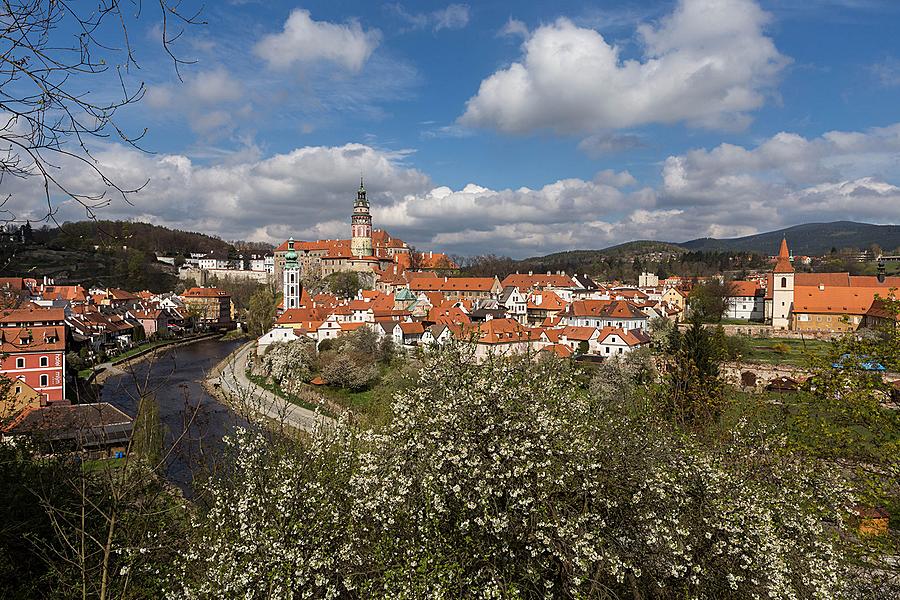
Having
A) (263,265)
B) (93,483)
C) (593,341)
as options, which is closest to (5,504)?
(93,483)

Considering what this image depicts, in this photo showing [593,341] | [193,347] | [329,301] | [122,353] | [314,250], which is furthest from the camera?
[314,250]

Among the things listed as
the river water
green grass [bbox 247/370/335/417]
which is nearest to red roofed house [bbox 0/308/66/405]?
the river water

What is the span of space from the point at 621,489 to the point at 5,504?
6219 millimetres

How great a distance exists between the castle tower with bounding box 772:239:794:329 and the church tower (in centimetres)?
5420

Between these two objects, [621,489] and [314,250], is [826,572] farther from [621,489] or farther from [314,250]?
[314,250]

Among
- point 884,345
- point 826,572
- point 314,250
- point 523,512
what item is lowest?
point 826,572

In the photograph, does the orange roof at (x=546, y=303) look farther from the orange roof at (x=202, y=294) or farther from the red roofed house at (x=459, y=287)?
the orange roof at (x=202, y=294)

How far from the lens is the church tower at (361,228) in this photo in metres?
82.3

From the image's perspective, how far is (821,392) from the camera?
668 centimetres

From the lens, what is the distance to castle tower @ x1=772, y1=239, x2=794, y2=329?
46.5m

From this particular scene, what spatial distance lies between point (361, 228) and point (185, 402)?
75.4m

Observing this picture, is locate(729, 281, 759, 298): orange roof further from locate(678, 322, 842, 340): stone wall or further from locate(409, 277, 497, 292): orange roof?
locate(409, 277, 497, 292): orange roof

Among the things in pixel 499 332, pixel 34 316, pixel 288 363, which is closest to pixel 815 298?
pixel 499 332

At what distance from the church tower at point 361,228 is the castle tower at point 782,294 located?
178ft
